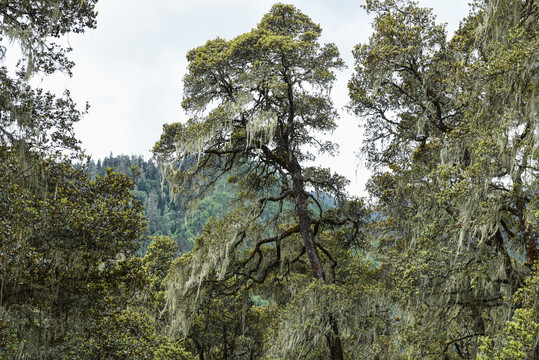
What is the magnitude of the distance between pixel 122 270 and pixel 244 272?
5.96m

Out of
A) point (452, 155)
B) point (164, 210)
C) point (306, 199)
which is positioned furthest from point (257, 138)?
point (164, 210)

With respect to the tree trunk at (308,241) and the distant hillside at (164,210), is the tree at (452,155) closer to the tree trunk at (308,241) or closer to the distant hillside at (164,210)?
the tree trunk at (308,241)

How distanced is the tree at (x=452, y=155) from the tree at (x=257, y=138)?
4.80ft

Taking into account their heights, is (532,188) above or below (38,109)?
below

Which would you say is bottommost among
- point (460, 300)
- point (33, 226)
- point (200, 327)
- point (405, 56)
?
point (200, 327)

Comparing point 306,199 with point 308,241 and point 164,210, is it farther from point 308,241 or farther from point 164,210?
point 164,210

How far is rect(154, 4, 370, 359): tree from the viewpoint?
36.4 feet

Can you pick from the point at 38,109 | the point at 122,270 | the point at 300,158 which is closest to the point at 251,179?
the point at 300,158

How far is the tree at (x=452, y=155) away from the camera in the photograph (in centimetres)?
748

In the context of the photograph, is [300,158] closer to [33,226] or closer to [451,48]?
[451,48]

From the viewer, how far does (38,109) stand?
7027 mm

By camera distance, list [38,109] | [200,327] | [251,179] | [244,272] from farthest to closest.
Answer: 1. [200,327]
2. [251,179]
3. [244,272]
4. [38,109]

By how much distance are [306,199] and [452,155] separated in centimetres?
478

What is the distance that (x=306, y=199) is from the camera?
12.9 metres
